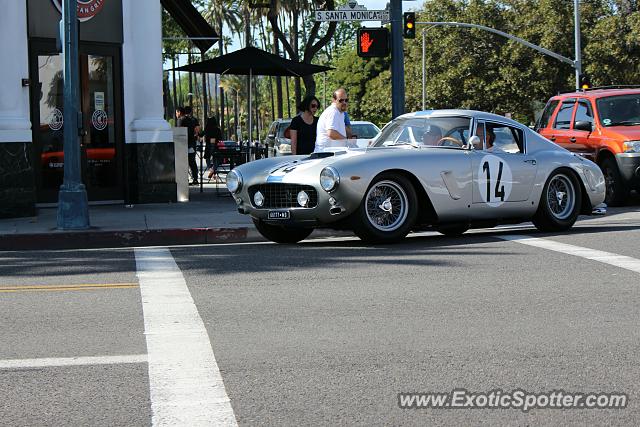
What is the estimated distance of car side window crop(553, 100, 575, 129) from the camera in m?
18.8

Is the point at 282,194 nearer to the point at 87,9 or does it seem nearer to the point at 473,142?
the point at 473,142

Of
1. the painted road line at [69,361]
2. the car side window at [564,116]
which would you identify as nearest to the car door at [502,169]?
the car side window at [564,116]

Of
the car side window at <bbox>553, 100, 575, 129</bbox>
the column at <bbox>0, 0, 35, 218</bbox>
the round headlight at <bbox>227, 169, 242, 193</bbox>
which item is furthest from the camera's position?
the car side window at <bbox>553, 100, 575, 129</bbox>

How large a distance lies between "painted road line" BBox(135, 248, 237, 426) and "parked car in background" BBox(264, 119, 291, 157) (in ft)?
63.4

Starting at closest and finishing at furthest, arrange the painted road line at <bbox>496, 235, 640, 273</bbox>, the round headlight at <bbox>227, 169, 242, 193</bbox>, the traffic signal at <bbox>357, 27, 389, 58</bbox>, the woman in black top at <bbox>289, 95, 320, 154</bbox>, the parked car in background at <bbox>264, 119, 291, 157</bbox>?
the painted road line at <bbox>496, 235, 640, 273</bbox> → the round headlight at <bbox>227, 169, 242, 193</bbox> → the woman in black top at <bbox>289, 95, 320, 154</bbox> → the traffic signal at <bbox>357, 27, 389, 58</bbox> → the parked car in background at <bbox>264, 119, 291, 157</bbox>

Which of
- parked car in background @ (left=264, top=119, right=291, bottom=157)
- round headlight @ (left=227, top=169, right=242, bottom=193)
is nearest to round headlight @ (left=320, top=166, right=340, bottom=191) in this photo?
round headlight @ (left=227, top=169, right=242, bottom=193)

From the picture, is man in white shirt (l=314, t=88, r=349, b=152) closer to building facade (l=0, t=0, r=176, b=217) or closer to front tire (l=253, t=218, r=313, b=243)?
front tire (l=253, t=218, r=313, b=243)

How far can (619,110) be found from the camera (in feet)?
59.9

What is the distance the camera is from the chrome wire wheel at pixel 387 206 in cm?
1134

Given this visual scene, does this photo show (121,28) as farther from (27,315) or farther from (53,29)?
(27,315)

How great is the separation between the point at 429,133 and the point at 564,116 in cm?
736

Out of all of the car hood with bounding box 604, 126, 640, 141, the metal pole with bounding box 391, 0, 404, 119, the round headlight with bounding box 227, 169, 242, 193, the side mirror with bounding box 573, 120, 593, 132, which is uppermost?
the metal pole with bounding box 391, 0, 404, 119

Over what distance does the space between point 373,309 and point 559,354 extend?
1.74 metres

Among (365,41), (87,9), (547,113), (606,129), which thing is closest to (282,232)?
(365,41)
